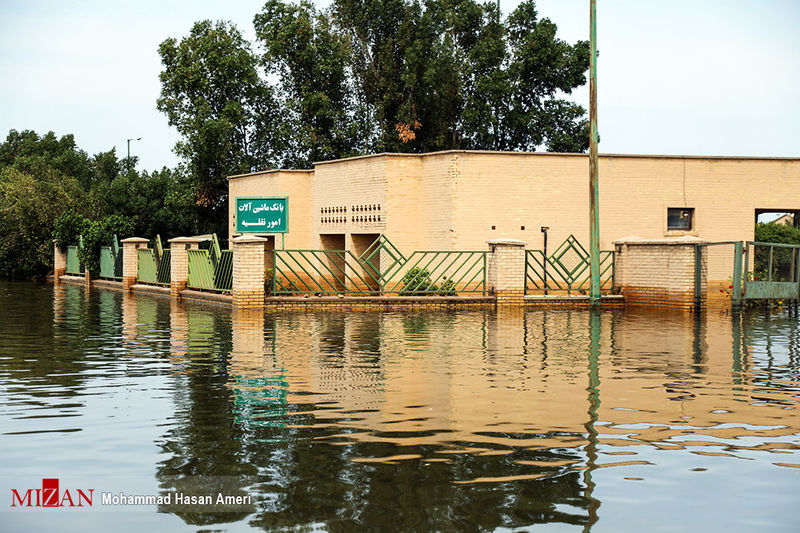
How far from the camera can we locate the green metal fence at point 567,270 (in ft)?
96.2

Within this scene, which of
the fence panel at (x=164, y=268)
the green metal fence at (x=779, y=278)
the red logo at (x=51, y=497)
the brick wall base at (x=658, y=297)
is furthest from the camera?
the fence panel at (x=164, y=268)

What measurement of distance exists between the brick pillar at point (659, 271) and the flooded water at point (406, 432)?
895 cm

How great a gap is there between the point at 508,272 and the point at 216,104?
106 feet

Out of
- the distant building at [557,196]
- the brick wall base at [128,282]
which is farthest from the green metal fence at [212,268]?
the brick wall base at [128,282]

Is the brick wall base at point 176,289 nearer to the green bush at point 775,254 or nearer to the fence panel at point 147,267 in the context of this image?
the fence panel at point 147,267

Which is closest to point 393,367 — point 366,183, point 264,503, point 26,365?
point 26,365

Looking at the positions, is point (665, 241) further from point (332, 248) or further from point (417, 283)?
point (332, 248)

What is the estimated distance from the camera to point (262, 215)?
31.1 metres

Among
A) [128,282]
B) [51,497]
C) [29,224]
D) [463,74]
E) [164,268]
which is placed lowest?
[51,497]

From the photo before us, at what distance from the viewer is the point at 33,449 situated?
7.93 metres

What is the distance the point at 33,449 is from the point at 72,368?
5521 millimetres

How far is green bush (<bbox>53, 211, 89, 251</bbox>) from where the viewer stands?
47844 mm

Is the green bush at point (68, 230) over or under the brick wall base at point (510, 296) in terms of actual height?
over

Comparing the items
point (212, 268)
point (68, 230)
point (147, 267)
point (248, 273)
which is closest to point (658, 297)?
point (248, 273)
